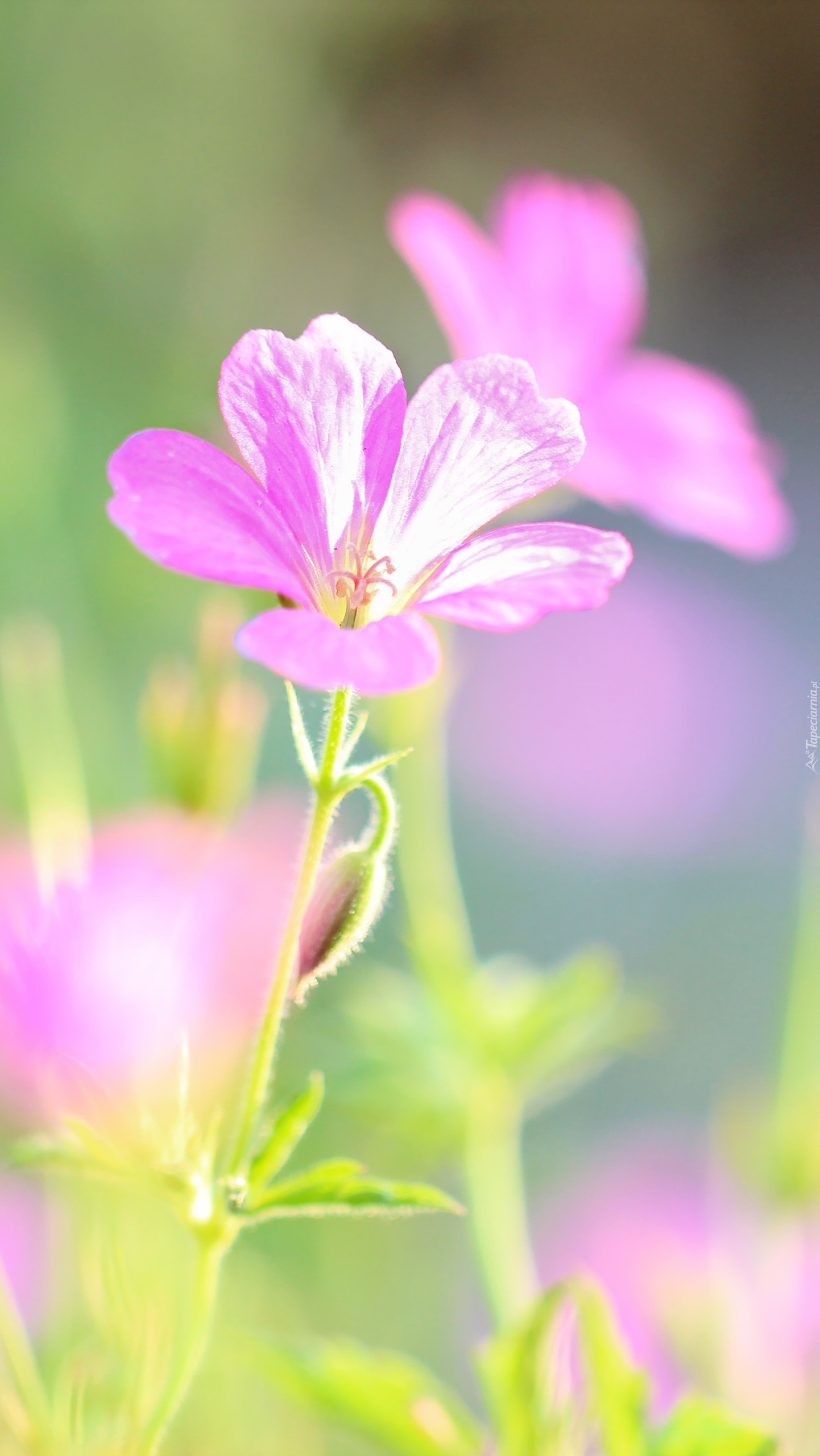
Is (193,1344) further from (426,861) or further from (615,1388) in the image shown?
(426,861)

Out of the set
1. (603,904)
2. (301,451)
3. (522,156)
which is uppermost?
(522,156)

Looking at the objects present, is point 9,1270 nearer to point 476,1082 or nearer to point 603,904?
point 476,1082

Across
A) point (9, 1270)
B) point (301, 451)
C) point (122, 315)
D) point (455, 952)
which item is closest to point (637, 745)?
point (122, 315)

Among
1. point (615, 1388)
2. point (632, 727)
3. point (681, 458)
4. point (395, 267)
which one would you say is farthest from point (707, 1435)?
point (395, 267)

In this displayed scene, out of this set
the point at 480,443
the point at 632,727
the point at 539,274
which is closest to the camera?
the point at 480,443

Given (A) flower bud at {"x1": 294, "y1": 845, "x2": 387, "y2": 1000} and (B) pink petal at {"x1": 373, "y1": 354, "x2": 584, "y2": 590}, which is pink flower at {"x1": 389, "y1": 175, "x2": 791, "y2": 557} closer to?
(B) pink petal at {"x1": 373, "y1": 354, "x2": 584, "y2": 590}

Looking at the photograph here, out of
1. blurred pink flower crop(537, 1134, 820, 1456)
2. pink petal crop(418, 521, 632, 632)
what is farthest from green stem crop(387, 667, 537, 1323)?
pink petal crop(418, 521, 632, 632)
